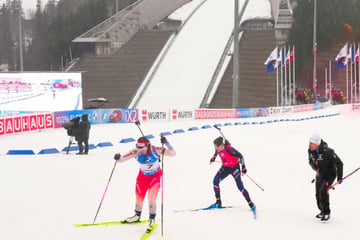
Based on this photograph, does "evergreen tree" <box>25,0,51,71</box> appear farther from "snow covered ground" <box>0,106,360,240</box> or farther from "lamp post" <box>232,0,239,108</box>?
"snow covered ground" <box>0,106,360,240</box>

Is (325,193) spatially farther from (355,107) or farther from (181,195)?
(355,107)

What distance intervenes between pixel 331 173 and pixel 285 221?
1.32 m

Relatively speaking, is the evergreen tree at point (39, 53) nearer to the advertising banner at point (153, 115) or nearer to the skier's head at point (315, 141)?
the advertising banner at point (153, 115)

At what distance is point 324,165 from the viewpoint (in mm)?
9805

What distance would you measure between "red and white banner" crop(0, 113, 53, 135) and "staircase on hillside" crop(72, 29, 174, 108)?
2526cm

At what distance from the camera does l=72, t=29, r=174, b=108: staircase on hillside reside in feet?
188

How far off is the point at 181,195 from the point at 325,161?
13.5 ft

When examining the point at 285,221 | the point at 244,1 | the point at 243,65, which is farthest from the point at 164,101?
the point at 285,221

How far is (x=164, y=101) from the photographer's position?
52719 mm

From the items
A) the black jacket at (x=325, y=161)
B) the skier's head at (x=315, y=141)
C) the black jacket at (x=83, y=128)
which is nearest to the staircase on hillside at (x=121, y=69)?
the black jacket at (x=83, y=128)

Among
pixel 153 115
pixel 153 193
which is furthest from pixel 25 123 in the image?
pixel 153 193

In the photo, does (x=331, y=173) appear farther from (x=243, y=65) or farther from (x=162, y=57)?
(x=162, y=57)

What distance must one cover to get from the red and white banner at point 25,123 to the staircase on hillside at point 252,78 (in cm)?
2504

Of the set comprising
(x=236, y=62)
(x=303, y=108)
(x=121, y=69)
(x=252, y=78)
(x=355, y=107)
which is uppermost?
(x=121, y=69)
